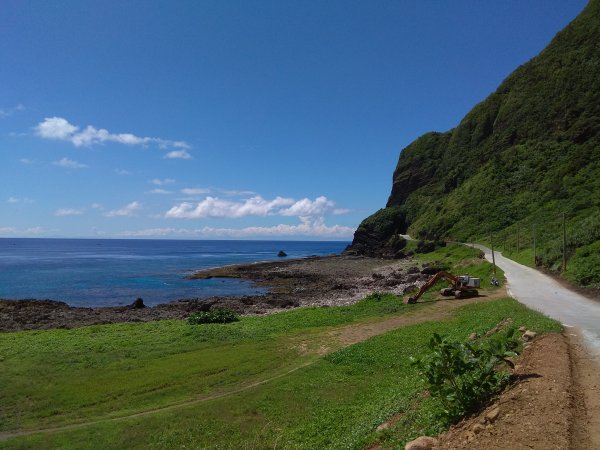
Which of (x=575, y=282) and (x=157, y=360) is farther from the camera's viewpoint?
(x=575, y=282)

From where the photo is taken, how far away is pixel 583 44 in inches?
4124

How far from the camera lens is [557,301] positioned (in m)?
23.7

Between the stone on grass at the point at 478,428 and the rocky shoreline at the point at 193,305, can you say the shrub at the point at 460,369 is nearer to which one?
the stone on grass at the point at 478,428

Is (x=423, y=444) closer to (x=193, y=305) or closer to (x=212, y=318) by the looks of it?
(x=212, y=318)

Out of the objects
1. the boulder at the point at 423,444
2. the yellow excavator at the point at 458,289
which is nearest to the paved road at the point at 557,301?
the yellow excavator at the point at 458,289

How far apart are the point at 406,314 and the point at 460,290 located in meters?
6.58

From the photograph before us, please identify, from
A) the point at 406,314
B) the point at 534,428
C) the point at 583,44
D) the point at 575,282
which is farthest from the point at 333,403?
the point at 583,44

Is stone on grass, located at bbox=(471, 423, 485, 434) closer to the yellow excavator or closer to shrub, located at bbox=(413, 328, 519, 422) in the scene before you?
shrub, located at bbox=(413, 328, 519, 422)

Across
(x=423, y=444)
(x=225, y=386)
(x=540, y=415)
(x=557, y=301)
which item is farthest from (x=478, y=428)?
(x=557, y=301)

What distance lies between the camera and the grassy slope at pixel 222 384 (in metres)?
12.6

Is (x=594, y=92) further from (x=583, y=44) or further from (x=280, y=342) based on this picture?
(x=280, y=342)

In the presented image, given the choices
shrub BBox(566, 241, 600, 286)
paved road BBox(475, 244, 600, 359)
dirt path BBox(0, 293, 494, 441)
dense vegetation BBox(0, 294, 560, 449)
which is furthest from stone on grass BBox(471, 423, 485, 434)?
shrub BBox(566, 241, 600, 286)

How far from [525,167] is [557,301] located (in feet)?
261

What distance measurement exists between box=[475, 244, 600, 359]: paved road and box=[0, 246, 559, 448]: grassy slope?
1326mm
